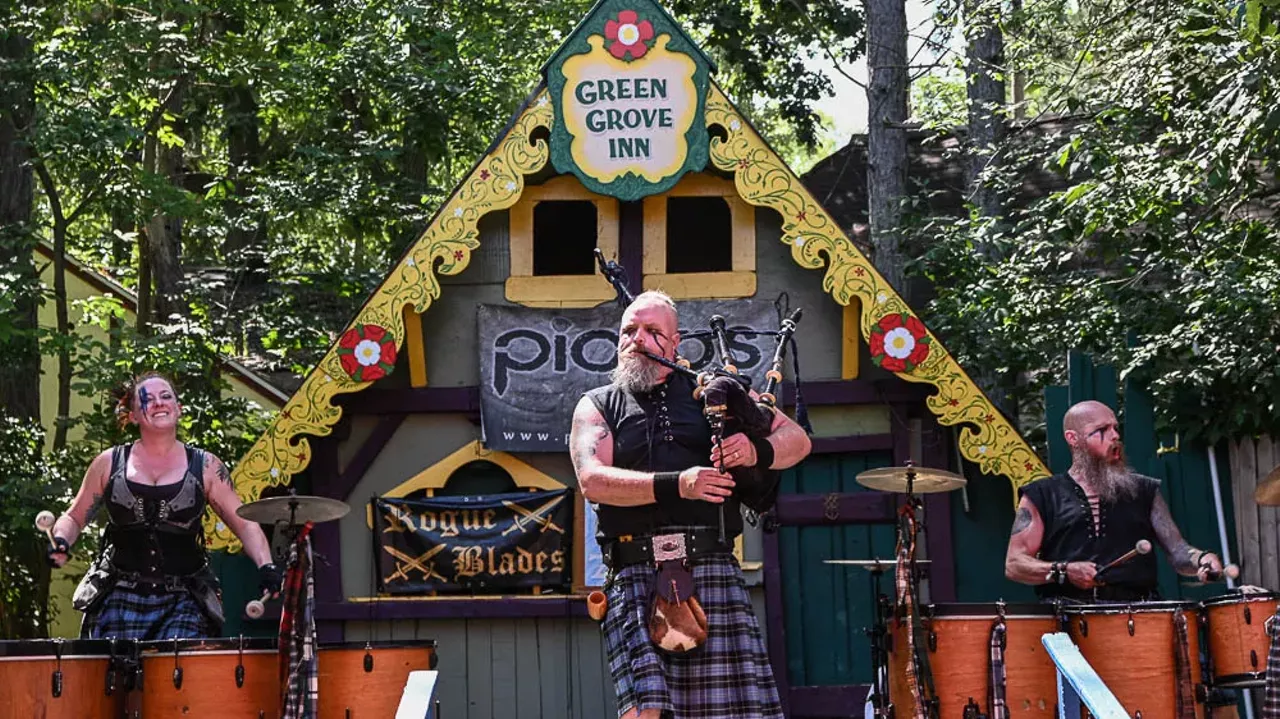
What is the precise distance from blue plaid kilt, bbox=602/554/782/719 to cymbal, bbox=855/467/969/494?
1.66 meters

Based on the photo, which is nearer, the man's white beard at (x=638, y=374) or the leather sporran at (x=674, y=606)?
the leather sporran at (x=674, y=606)

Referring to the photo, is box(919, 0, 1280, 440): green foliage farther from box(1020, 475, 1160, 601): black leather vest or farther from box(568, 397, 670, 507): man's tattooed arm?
box(568, 397, 670, 507): man's tattooed arm

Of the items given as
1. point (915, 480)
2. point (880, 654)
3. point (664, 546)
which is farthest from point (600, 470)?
point (880, 654)

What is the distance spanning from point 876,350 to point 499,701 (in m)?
2.67

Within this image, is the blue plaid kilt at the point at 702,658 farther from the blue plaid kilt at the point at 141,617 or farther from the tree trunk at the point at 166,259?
the tree trunk at the point at 166,259

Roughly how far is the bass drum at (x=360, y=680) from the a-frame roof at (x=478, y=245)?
2.08 metres

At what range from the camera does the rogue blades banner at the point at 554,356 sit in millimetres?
9344

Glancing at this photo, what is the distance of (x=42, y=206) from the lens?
58.9ft

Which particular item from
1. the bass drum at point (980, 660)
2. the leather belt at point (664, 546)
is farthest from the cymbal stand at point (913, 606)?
the leather belt at point (664, 546)

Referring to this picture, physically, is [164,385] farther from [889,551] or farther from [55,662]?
[889,551]

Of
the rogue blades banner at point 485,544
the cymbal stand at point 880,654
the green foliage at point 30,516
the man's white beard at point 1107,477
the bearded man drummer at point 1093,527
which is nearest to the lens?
the cymbal stand at point 880,654

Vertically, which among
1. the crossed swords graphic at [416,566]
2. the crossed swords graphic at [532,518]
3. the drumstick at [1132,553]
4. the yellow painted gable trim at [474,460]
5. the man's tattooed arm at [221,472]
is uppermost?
the yellow painted gable trim at [474,460]

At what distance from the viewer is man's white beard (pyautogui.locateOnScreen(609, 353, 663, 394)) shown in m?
6.12

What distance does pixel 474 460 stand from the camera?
9477 millimetres
